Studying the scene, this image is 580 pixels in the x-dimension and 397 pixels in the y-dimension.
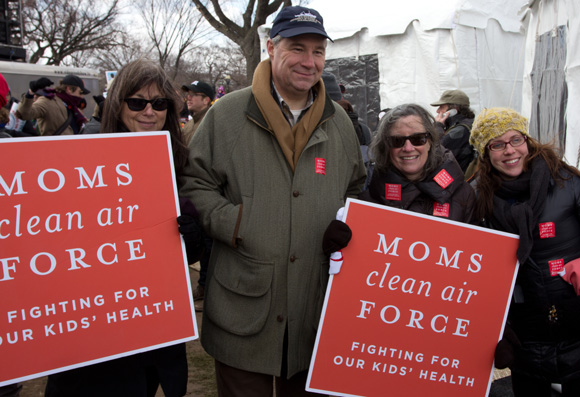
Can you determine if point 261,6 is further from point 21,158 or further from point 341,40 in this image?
point 21,158

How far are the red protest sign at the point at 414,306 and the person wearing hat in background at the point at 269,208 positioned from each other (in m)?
0.15

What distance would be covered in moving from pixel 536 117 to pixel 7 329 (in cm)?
642

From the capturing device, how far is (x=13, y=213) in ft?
6.21

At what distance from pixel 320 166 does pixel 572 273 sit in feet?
3.90

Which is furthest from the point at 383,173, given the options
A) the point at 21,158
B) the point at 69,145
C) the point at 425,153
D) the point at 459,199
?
the point at 21,158

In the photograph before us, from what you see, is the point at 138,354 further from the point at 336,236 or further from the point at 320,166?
the point at 320,166

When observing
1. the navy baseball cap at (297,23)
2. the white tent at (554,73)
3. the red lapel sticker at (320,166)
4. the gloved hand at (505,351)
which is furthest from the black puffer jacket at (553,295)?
the white tent at (554,73)

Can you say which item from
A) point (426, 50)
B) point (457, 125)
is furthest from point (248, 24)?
point (457, 125)

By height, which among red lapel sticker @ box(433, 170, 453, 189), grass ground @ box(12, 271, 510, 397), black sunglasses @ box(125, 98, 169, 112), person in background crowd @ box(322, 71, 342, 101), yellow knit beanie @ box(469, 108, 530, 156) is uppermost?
person in background crowd @ box(322, 71, 342, 101)

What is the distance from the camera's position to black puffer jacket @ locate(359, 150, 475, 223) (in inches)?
90.4

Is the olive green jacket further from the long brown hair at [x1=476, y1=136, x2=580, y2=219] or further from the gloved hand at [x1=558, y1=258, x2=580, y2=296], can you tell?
the gloved hand at [x1=558, y1=258, x2=580, y2=296]

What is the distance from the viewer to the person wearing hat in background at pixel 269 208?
217cm

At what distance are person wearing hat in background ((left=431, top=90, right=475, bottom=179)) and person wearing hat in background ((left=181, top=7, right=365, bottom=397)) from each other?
133 inches

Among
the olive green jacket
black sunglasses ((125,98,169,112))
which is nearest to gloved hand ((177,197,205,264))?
the olive green jacket
